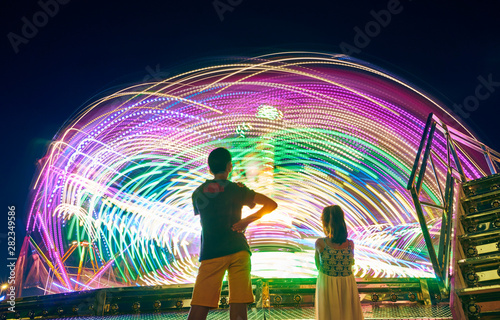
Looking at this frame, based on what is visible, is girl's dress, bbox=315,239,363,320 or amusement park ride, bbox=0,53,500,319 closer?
girl's dress, bbox=315,239,363,320

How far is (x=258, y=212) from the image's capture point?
222 cm

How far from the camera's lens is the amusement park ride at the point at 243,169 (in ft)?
32.1

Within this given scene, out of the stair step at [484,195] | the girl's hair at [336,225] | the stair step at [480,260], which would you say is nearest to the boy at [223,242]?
the girl's hair at [336,225]

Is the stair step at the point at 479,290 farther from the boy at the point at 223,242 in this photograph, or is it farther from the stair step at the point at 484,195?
the boy at the point at 223,242

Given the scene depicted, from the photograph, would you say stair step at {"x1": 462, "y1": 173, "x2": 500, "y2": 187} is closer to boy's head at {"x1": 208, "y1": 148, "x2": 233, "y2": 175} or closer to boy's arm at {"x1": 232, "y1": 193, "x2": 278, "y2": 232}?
boy's arm at {"x1": 232, "y1": 193, "x2": 278, "y2": 232}

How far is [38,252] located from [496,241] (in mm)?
10589

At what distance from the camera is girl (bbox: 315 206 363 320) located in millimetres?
3547

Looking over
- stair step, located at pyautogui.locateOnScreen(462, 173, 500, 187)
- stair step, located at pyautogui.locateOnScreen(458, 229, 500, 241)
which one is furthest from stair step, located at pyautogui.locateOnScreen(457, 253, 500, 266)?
stair step, located at pyautogui.locateOnScreen(462, 173, 500, 187)

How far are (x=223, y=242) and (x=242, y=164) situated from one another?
9717mm

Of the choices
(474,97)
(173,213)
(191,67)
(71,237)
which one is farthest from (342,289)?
(474,97)

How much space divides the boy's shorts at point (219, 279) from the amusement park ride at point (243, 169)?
6.76 meters

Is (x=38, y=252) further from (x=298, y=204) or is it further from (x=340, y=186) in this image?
(x=340, y=186)

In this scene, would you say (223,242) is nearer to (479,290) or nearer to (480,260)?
(479,290)

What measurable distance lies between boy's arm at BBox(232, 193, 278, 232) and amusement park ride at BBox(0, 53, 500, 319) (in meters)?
6.89
